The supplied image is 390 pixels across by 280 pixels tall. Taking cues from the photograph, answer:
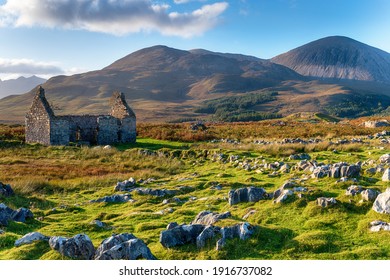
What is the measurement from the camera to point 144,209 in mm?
16969

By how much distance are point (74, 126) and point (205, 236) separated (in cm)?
3961

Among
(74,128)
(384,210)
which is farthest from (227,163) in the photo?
(74,128)

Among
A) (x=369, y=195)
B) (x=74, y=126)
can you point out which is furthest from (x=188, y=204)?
(x=74, y=126)

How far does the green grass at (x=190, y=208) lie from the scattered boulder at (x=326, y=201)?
177mm

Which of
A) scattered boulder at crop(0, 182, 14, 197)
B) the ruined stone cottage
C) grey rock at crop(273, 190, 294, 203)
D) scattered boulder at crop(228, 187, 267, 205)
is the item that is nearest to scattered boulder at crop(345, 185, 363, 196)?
grey rock at crop(273, 190, 294, 203)

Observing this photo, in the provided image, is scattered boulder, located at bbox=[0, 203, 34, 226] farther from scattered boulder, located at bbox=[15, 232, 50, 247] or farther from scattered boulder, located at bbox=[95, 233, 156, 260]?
scattered boulder, located at bbox=[95, 233, 156, 260]

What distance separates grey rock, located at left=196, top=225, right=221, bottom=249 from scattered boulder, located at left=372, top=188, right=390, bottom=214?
5.20 m

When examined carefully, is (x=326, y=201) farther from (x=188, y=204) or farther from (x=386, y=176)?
(x=188, y=204)

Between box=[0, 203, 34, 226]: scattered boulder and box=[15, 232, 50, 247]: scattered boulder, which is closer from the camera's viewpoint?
box=[15, 232, 50, 247]: scattered boulder

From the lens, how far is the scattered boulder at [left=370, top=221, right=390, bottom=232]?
10.8 m

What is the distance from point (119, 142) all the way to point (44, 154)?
988 centimetres

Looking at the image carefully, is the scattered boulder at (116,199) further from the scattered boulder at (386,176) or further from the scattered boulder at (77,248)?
the scattered boulder at (386,176)

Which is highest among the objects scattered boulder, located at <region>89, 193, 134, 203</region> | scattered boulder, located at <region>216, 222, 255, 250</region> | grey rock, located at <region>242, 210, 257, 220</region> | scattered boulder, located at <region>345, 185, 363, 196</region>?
scattered boulder, located at <region>345, 185, 363, 196</region>

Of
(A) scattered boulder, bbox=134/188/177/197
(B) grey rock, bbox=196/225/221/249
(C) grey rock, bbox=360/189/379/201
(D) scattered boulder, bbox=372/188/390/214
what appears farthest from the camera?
(A) scattered boulder, bbox=134/188/177/197
